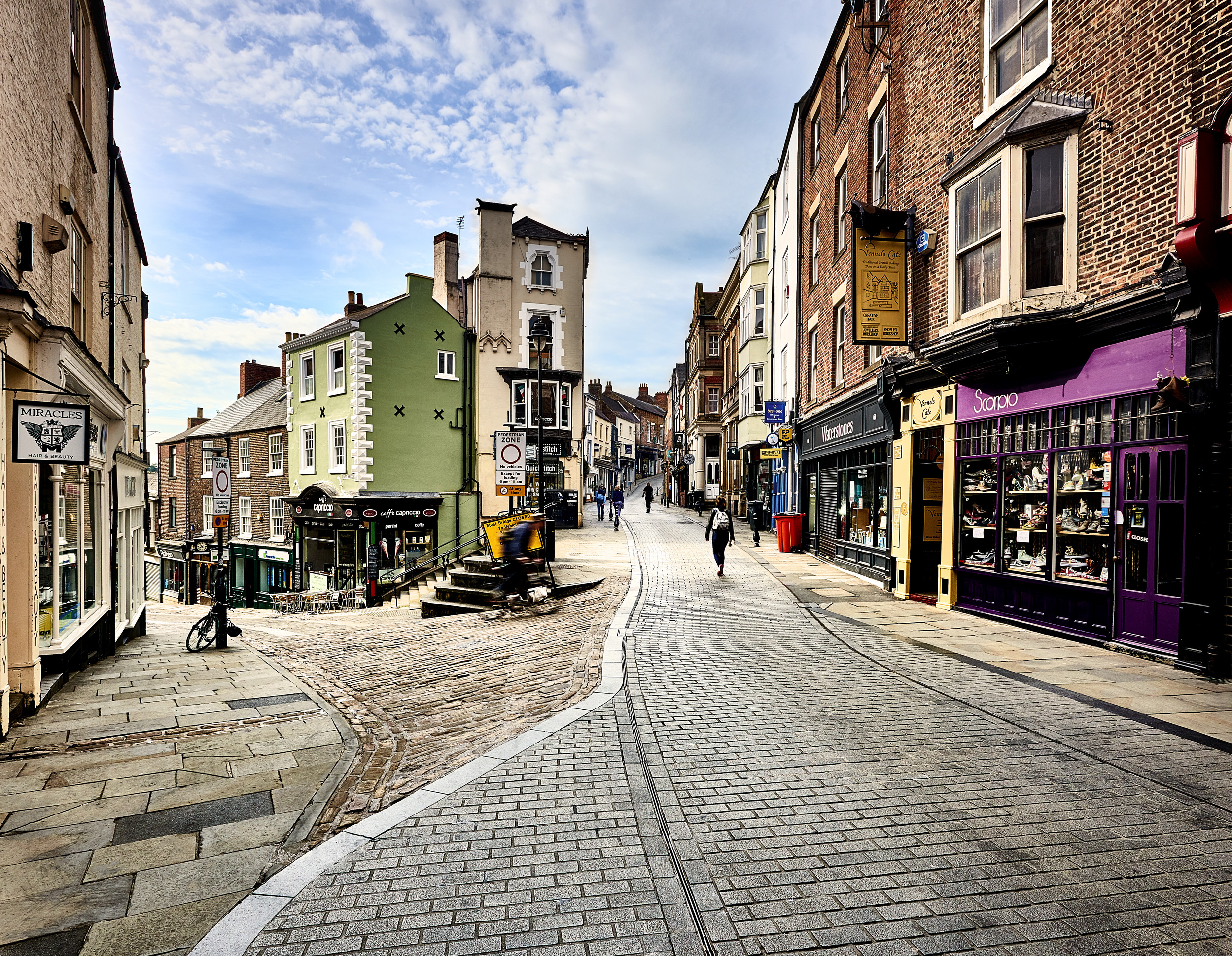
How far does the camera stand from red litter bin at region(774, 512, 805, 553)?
21.5 meters

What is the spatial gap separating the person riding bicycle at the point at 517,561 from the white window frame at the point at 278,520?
68.7 ft

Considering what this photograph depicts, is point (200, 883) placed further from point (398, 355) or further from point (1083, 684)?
point (398, 355)

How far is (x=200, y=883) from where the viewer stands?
3.79m

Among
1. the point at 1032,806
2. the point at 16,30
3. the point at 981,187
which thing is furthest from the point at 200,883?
the point at 981,187

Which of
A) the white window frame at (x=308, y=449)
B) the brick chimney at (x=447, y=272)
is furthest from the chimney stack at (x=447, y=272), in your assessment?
the white window frame at (x=308, y=449)

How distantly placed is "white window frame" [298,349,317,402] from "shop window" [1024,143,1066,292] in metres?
26.3

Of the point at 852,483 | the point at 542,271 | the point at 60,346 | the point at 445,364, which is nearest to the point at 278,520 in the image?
the point at 445,364

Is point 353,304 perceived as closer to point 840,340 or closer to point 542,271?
point 542,271

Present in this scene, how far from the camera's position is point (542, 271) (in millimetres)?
30422

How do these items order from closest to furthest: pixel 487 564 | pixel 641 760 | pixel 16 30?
pixel 641 760 → pixel 16 30 → pixel 487 564

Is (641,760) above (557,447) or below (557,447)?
below

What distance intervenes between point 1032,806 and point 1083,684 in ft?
12.2

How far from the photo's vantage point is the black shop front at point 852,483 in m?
14.9

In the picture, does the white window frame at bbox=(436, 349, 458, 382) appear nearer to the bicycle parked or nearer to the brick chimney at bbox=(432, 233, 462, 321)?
the brick chimney at bbox=(432, 233, 462, 321)
